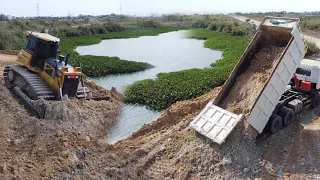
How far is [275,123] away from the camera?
10195mm

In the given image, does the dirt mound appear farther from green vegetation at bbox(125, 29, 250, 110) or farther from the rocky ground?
green vegetation at bbox(125, 29, 250, 110)

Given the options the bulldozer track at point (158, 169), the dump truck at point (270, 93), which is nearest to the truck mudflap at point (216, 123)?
the dump truck at point (270, 93)

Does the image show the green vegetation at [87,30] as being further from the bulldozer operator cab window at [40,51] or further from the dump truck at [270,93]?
the dump truck at [270,93]

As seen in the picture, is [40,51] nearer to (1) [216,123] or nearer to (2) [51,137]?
(2) [51,137]

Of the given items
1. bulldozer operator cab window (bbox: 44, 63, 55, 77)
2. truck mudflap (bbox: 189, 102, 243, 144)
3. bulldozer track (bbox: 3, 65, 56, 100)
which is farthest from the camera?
bulldozer operator cab window (bbox: 44, 63, 55, 77)

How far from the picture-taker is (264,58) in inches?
439

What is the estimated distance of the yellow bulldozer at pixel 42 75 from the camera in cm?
1249

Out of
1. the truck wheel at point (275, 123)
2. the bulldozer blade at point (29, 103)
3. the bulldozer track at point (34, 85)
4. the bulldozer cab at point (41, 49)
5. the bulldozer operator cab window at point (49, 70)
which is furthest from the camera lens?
the bulldozer cab at point (41, 49)

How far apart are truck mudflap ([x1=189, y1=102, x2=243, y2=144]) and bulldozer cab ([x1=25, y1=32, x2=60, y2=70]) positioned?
730 cm

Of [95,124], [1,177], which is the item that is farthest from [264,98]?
[1,177]

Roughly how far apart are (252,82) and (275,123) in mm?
1440

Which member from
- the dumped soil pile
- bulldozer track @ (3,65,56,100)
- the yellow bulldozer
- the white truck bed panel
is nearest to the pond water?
the yellow bulldozer

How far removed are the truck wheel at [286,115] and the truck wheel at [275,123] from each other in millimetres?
369

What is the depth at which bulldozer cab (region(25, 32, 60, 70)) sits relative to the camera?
44.8ft
